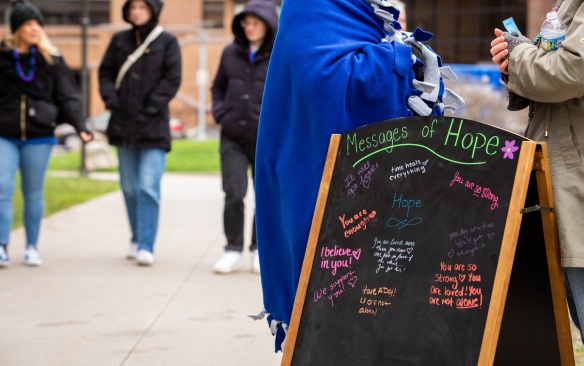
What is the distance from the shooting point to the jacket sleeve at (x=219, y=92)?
7.93m

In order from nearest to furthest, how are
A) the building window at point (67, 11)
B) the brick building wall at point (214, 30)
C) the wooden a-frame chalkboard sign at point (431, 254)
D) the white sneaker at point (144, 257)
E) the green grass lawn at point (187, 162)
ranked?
the wooden a-frame chalkboard sign at point (431, 254) → the white sneaker at point (144, 257) → the green grass lawn at point (187, 162) → the brick building wall at point (214, 30) → the building window at point (67, 11)

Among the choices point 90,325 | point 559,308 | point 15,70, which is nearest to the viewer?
point 559,308

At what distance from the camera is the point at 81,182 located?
1673cm

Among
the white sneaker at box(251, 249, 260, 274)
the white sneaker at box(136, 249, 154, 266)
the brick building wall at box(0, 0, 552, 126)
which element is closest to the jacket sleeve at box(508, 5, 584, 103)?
the white sneaker at box(251, 249, 260, 274)

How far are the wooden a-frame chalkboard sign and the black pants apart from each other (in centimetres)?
401

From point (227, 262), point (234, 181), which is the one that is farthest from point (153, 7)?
point (227, 262)

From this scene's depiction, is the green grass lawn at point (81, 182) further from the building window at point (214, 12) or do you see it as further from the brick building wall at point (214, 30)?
the building window at point (214, 12)

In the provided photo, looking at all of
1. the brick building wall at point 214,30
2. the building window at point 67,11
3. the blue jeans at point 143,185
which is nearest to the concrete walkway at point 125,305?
the blue jeans at point 143,185

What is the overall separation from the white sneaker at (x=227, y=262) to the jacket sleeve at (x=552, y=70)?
447 centimetres

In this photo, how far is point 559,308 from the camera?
12.0 feet

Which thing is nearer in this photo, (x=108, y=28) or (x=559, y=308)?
(x=559, y=308)

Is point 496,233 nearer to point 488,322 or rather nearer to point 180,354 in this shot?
point 488,322

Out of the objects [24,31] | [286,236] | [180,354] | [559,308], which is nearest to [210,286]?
Result: [180,354]

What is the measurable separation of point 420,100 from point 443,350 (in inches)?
42.2
